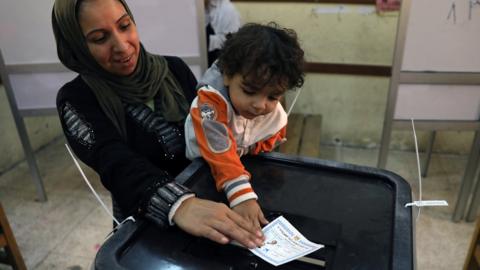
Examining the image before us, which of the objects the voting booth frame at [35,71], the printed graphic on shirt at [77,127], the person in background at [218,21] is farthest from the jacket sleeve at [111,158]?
the person in background at [218,21]

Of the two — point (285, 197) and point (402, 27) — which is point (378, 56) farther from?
point (285, 197)

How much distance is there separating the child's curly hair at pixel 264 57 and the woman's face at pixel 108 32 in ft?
0.83

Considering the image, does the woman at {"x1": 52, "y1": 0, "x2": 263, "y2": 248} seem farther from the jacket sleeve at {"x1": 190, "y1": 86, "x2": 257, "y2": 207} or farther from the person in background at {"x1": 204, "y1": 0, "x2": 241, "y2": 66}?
the person in background at {"x1": 204, "y1": 0, "x2": 241, "y2": 66}

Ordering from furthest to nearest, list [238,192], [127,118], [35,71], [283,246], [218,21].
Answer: [218,21], [35,71], [127,118], [238,192], [283,246]

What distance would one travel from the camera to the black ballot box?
64 centimetres

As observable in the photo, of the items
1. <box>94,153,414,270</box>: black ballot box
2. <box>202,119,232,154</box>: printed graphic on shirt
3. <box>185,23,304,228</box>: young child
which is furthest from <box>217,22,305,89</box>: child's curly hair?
<box>94,153,414,270</box>: black ballot box

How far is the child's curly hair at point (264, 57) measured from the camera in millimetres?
832

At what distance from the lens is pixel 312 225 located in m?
0.74

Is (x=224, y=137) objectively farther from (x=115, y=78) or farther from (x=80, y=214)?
(x=80, y=214)

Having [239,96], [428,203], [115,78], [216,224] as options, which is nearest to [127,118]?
[115,78]

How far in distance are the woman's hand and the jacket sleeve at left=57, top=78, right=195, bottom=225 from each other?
0.14 ft

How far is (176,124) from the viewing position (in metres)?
1.10

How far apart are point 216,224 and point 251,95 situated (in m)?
0.31

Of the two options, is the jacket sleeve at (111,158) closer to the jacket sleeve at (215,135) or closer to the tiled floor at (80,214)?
the jacket sleeve at (215,135)
